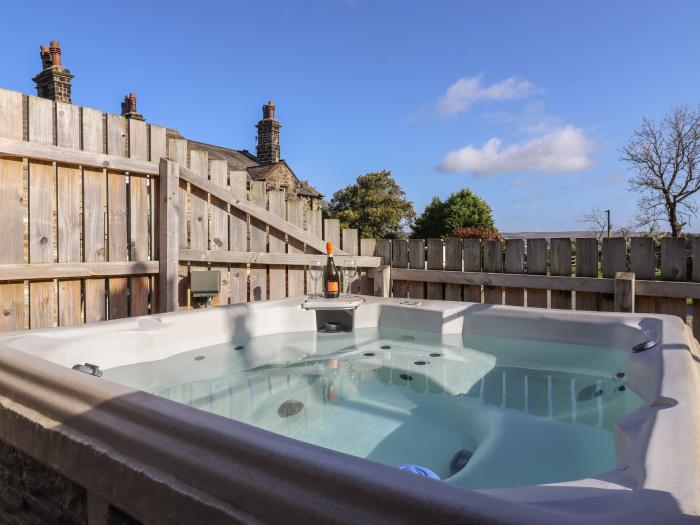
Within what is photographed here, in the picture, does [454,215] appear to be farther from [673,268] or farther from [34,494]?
[34,494]

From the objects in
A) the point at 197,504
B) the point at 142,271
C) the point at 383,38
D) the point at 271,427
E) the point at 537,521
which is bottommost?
the point at 271,427

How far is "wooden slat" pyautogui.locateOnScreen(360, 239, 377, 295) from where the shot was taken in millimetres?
4348

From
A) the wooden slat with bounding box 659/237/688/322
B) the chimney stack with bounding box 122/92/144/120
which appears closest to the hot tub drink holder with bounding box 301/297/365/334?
the wooden slat with bounding box 659/237/688/322

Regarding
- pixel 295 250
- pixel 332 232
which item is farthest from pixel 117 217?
pixel 332 232

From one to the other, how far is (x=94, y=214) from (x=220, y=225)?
0.89 meters

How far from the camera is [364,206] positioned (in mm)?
16188

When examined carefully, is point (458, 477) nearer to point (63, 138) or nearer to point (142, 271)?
point (142, 271)

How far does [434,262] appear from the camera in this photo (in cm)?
404

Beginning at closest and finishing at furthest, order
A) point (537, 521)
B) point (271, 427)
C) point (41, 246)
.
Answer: point (537, 521) < point (271, 427) < point (41, 246)

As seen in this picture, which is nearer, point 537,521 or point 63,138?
point 537,521

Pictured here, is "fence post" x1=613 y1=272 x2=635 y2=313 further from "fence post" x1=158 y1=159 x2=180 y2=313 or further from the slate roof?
the slate roof

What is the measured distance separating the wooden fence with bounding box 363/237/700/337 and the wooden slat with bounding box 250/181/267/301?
4.00 feet

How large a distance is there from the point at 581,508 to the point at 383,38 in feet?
23.1

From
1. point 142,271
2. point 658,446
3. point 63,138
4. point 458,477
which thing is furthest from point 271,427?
point 63,138
